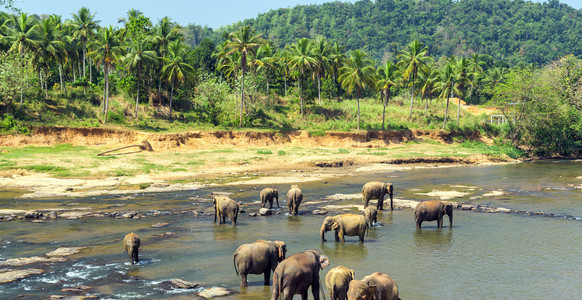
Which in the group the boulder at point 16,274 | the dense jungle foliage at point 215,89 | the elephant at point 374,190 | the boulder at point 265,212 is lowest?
the boulder at point 16,274

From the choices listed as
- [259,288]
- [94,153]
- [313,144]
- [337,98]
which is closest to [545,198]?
[259,288]

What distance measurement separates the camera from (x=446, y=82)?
74.6 meters

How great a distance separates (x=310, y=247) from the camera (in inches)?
832

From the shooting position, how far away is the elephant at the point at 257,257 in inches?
627

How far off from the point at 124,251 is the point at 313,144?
46585 mm

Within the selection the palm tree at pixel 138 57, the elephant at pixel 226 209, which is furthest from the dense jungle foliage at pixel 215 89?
the elephant at pixel 226 209

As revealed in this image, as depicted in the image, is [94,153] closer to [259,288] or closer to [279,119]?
[279,119]

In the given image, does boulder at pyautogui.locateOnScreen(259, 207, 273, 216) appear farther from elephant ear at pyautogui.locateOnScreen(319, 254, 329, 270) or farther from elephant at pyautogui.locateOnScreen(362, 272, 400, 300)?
elephant at pyautogui.locateOnScreen(362, 272, 400, 300)

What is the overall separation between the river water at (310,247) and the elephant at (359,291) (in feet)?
12.4

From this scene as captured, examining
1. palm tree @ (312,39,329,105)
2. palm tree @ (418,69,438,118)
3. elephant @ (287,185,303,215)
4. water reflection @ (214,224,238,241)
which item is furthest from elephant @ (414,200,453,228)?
palm tree @ (418,69,438,118)

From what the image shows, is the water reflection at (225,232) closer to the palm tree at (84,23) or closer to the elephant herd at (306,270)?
the elephant herd at (306,270)

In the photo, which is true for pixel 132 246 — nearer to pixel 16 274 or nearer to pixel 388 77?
pixel 16 274

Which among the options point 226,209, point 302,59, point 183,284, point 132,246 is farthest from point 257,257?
point 302,59

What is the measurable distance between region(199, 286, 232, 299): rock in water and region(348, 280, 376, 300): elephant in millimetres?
4840
